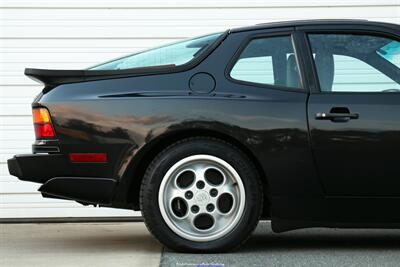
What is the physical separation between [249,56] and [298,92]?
40 cm

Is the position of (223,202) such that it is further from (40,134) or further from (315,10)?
(315,10)

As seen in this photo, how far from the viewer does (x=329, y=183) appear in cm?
499

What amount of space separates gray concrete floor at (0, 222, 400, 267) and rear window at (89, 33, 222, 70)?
116cm

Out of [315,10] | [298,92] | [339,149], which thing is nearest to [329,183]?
[339,149]

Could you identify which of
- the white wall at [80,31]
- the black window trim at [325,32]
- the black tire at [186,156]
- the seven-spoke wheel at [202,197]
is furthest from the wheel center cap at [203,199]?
the white wall at [80,31]

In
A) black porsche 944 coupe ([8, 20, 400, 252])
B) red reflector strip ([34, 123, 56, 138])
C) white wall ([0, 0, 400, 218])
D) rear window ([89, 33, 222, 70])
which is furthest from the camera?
white wall ([0, 0, 400, 218])

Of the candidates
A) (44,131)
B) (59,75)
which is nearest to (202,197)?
(44,131)

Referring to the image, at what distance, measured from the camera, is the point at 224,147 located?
198 inches

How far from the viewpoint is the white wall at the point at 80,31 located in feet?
24.8

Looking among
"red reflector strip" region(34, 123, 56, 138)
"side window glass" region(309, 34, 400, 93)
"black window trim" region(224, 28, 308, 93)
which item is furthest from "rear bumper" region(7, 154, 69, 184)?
"side window glass" region(309, 34, 400, 93)

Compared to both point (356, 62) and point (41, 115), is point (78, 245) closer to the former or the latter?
point (41, 115)

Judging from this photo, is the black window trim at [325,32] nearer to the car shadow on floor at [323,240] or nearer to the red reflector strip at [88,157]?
the car shadow on floor at [323,240]

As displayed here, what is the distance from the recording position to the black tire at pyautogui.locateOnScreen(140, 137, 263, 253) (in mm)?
4984

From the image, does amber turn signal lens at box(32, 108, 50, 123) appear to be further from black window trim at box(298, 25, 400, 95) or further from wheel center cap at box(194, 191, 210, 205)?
black window trim at box(298, 25, 400, 95)
